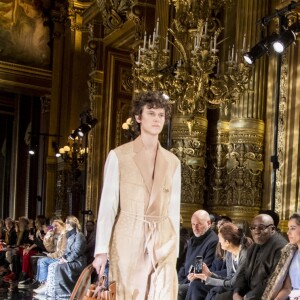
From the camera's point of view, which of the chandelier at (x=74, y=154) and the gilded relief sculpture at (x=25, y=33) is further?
the gilded relief sculpture at (x=25, y=33)

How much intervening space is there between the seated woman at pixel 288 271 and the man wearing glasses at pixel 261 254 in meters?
0.27

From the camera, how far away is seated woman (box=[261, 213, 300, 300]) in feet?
17.9

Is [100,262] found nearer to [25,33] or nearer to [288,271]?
[288,271]

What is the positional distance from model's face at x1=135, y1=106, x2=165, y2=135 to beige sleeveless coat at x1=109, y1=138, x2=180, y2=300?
180 mm

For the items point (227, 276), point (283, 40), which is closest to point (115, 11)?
point (283, 40)

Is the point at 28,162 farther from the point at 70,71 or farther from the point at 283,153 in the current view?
the point at 283,153

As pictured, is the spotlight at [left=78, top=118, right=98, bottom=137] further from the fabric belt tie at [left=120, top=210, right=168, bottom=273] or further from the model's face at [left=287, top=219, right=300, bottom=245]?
the fabric belt tie at [left=120, top=210, right=168, bottom=273]

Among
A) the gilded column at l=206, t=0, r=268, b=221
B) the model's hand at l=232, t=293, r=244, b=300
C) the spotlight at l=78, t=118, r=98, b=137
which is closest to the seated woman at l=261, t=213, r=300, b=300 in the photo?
the model's hand at l=232, t=293, r=244, b=300

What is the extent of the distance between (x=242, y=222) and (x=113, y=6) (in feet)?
21.9

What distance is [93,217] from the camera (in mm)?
16656

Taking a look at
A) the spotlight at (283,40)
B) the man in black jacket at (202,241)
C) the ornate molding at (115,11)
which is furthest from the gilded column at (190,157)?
the ornate molding at (115,11)

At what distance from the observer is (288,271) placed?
550 centimetres

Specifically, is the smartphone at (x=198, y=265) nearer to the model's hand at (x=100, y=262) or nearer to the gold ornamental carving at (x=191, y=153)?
the model's hand at (x=100, y=262)

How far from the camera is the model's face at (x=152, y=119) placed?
371 centimetres
